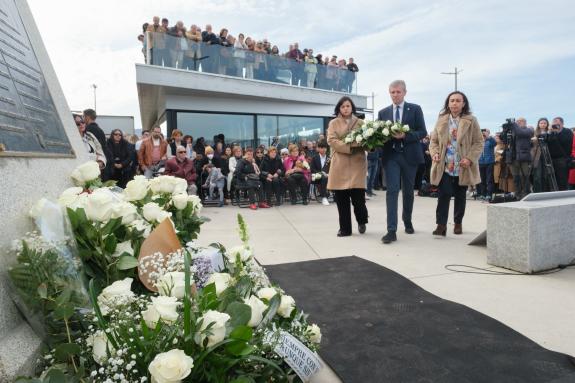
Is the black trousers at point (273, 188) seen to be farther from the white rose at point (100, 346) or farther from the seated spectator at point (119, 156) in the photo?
the white rose at point (100, 346)

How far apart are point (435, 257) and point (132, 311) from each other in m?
3.82

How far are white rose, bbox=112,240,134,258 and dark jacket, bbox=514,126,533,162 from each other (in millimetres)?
10048

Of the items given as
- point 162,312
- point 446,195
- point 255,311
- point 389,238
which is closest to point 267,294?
point 255,311

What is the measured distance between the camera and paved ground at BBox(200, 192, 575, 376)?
2.79m

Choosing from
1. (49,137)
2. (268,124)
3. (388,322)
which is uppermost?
(268,124)

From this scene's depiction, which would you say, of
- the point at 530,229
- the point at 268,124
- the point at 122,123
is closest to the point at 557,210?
the point at 530,229

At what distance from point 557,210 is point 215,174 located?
8.03m

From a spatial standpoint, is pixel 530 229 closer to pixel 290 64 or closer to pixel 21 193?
pixel 21 193

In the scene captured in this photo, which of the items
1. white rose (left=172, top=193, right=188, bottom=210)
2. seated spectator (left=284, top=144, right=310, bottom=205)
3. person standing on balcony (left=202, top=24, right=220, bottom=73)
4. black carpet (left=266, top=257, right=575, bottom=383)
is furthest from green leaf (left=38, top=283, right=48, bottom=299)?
person standing on balcony (left=202, top=24, right=220, bottom=73)

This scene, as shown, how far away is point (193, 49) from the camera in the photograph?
49.1 ft

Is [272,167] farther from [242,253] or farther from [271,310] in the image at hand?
[271,310]

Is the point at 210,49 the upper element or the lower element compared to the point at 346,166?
upper

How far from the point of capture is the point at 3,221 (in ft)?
4.29

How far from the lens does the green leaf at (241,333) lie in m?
1.06
